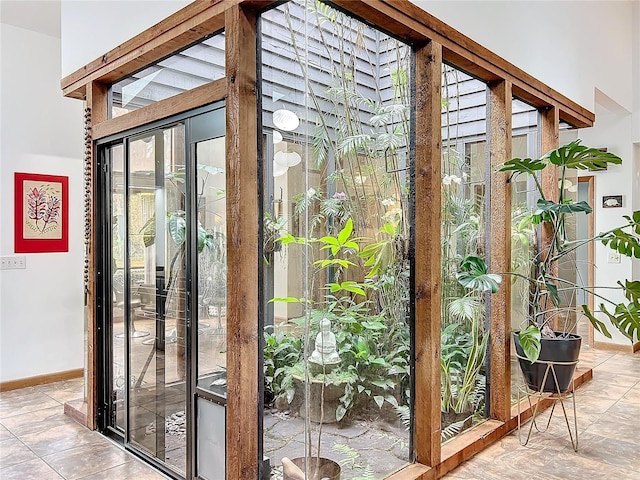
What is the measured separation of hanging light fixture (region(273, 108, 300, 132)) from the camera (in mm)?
2088

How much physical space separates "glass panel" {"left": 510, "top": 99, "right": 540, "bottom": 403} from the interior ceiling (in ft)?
11.4

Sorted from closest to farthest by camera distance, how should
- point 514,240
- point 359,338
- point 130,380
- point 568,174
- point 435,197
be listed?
point 359,338
point 435,197
point 130,380
point 514,240
point 568,174

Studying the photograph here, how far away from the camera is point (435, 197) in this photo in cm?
247

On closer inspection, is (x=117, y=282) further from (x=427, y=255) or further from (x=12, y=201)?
(x=427, y=255)

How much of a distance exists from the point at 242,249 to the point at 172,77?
3.91 ft

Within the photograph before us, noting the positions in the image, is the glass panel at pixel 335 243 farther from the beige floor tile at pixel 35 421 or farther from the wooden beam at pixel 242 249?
the beige floor tile at pixel 35 421

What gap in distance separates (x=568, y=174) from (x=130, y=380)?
427 cm

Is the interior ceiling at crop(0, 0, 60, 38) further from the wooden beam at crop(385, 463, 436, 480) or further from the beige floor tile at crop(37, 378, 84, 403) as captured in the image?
the wooden beam at crop(385, 463, 436, 480)

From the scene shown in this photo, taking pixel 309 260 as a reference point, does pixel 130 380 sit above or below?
below

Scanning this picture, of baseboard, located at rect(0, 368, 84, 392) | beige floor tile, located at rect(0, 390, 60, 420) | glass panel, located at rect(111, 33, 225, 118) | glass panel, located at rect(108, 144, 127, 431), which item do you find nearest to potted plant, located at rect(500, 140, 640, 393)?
glass panel, located at rect(111, 33, 225, 118)

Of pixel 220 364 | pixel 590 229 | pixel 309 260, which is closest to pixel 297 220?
pixel 309 260

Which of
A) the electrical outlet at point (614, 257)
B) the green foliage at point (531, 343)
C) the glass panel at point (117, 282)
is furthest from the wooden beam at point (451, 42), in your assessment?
the electrical outlet at point (614, 257)

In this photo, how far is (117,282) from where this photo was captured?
3.06 metres

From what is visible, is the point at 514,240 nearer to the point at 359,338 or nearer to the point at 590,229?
the point at 359,338
